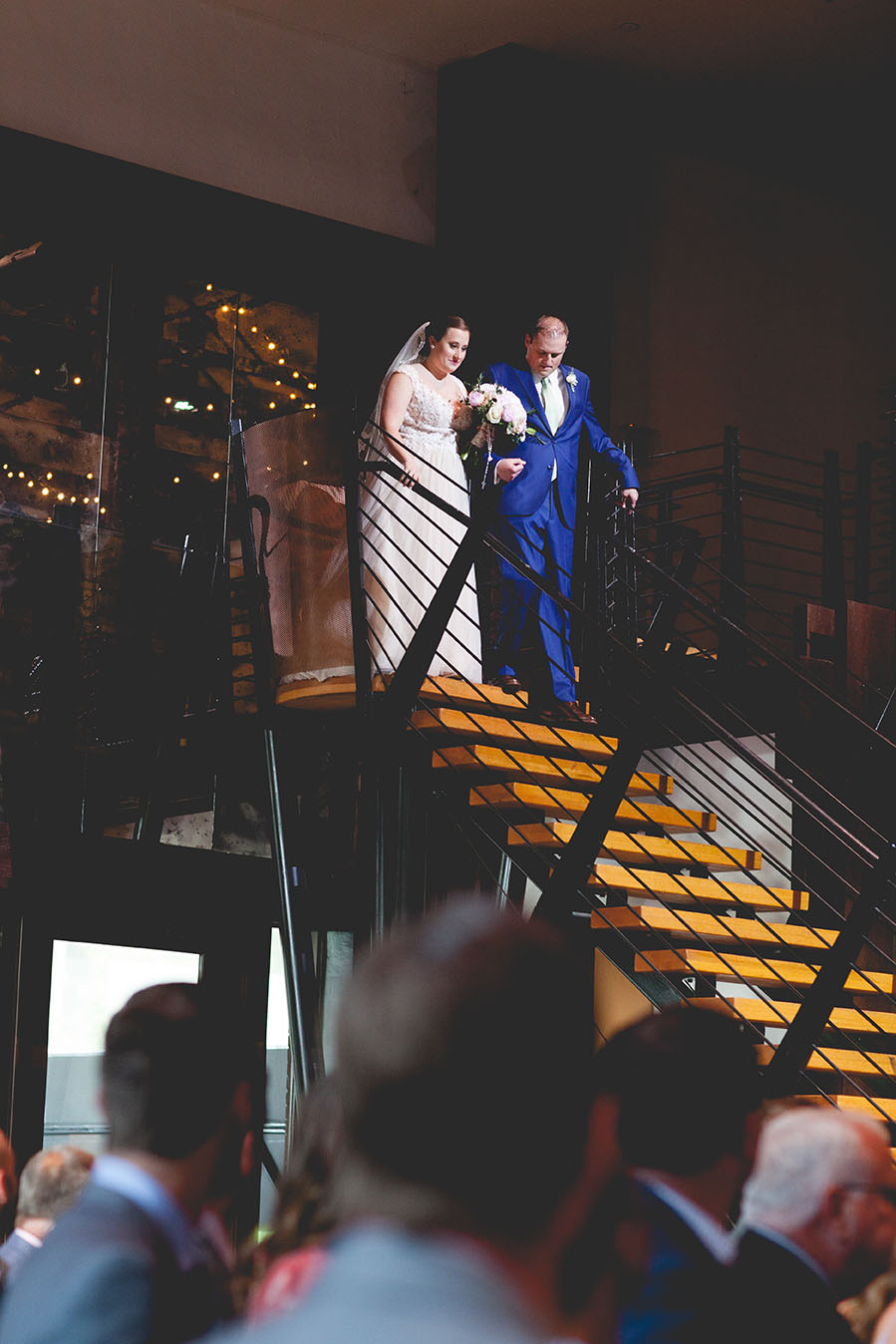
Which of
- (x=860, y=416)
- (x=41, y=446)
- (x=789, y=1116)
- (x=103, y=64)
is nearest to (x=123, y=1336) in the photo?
(x=789, y=1116)

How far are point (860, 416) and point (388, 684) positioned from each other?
6510 mm

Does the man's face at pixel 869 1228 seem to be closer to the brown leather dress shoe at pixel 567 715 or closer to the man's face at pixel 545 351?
the brown leather dress shoe at pixel 567 715

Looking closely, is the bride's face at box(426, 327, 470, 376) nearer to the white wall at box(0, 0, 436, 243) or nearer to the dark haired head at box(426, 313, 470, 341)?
the dark haired head at box(426, 313, 470, 341)

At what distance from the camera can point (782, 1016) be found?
15.9ft

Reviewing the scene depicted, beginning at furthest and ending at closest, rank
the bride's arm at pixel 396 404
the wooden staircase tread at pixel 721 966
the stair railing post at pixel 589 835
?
1. the bride's arm at pixel 396 404
2. the wooden staircase tread at pixel 721 966
3. the stair railing post at pixel 589 835

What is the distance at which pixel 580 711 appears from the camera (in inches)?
249

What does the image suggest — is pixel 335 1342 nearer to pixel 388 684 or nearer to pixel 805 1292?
pixel 805 1292

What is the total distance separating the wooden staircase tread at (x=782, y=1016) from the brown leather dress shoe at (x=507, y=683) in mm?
1348

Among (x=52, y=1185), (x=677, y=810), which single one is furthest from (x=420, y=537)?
(x=52, y=1185)

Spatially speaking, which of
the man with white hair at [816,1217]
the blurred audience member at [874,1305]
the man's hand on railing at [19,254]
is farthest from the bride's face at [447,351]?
the man with white hair at [816,1217]

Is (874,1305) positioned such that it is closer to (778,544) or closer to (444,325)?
(444,325)

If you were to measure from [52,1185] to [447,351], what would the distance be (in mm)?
4079

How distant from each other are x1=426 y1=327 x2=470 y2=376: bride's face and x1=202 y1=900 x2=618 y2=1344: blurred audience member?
5520 mm

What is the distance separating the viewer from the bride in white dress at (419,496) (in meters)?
5.91
